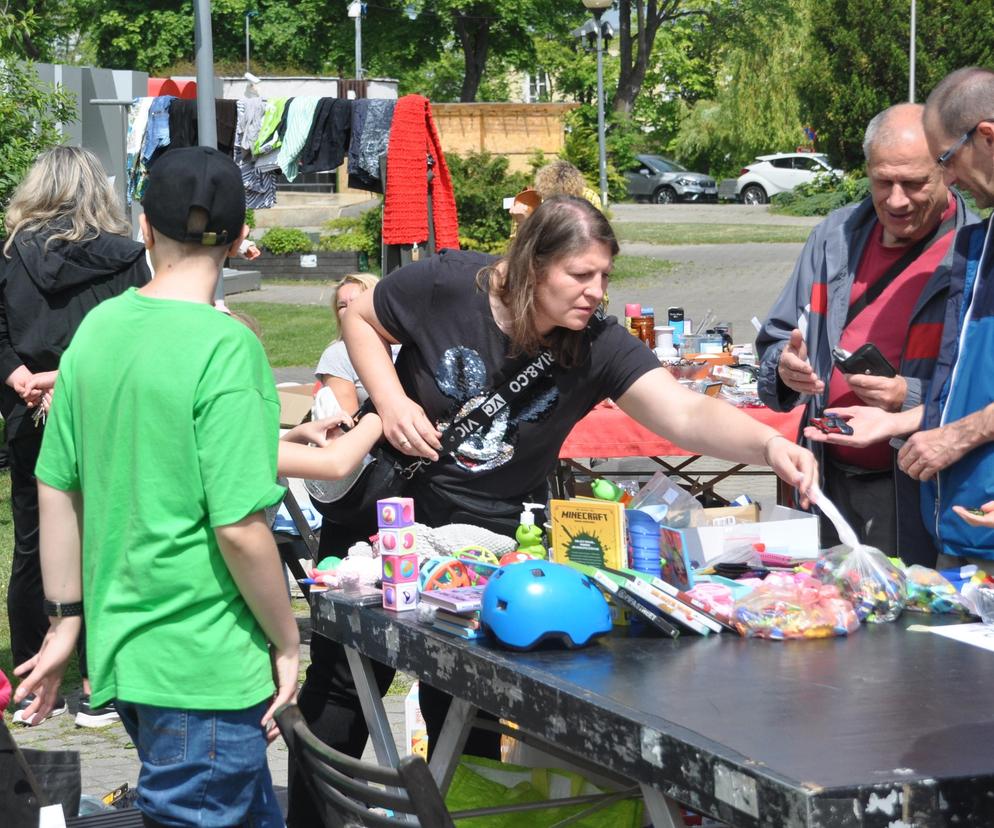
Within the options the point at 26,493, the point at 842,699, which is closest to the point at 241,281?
the point at 26,493

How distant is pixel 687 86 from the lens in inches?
2126

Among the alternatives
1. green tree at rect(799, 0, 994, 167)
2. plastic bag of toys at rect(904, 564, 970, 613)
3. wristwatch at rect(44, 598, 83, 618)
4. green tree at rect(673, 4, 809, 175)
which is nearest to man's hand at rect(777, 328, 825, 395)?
plastic bag of toys at rect(904, 564, 970, 613)

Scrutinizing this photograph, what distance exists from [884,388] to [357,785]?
1922 millimetres

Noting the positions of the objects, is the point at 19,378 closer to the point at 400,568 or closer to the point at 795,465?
the point at 400,568

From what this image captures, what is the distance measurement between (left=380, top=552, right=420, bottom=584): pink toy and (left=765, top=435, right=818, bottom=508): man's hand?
81 cm

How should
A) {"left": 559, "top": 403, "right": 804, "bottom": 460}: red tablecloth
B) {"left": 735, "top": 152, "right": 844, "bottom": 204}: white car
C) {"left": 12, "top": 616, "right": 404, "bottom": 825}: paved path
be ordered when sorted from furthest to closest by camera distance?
{"left": 735, "top": 152, "right": 844, "bottom": 204}: white car
{"left": 559, "top": 403, "right": 804, "bottom": 460}: red tablecloth
{"left": 12, "top": 616, "right": 404, "bottom": 825}: paved path

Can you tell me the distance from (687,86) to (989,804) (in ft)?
179

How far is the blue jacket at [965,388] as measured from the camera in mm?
3064

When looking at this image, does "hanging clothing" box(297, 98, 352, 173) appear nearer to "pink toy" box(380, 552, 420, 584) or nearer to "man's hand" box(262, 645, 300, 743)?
"pink toy" box(380, 552, 420, 584)

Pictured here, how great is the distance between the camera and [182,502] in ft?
7.65

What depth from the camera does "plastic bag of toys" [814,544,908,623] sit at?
8.74ft

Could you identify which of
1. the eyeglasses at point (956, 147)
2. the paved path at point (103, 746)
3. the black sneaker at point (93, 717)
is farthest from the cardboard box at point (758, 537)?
the black sneaker at point (93, 717)

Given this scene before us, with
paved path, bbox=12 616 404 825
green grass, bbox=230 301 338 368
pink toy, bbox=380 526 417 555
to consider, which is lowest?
paved path, bbox=12 616 404 825

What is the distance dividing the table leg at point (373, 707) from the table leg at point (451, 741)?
0.19 metres
